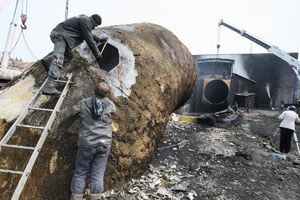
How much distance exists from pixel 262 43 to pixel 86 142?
51.7ft

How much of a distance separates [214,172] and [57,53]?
3.68 meters

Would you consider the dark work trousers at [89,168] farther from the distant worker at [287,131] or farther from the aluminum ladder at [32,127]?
the distant worker at [287,131]

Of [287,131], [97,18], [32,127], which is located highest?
[97,18]

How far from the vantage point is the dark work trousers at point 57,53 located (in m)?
2.79

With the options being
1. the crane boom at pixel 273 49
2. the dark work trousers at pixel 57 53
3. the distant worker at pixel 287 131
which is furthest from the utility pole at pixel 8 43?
the crane boom at pixel 273 49

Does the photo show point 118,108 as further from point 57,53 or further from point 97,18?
point 97,18

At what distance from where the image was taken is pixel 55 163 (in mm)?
2338

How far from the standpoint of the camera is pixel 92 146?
7.22 ft

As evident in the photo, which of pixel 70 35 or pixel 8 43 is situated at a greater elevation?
pixel 8 43

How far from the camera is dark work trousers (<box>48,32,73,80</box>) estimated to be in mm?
2787

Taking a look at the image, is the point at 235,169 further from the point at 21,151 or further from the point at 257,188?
the point at 21,151

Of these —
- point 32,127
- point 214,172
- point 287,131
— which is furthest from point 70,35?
point 287,131

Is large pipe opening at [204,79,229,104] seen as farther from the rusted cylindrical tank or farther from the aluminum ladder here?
the aluminum ladder

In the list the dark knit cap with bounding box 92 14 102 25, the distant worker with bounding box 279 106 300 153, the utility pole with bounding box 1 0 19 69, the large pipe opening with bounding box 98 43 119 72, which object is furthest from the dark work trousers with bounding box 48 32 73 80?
the utility pole with bounding box 1 0 19 69
